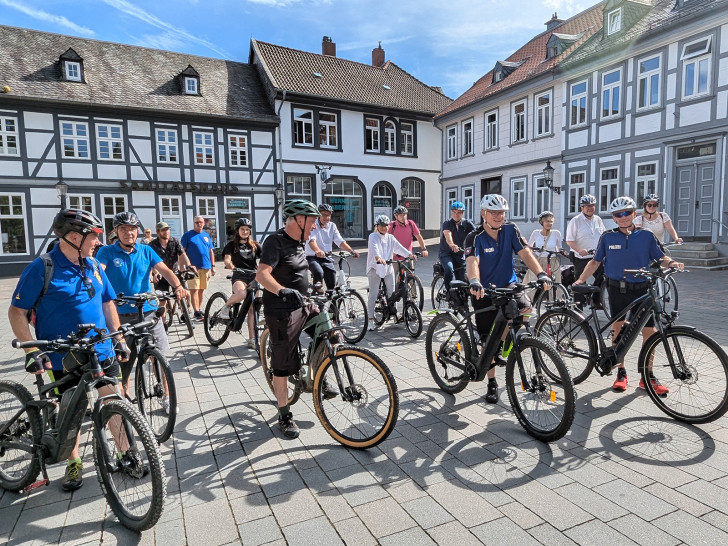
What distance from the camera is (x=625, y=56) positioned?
16.7 m

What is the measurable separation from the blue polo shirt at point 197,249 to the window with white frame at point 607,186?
1449 centimetres

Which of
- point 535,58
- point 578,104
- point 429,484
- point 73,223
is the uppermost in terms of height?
point 535,58

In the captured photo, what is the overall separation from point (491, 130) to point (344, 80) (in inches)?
Result: 400

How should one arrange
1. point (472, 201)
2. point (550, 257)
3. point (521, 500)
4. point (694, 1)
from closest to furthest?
point (521, 500) → point (550, 257) → point (694, 1) → point (472, 201)

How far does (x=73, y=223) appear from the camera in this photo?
10.0 feet

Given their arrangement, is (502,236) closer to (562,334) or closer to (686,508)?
(562,334)

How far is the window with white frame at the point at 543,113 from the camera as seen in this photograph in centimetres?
2003

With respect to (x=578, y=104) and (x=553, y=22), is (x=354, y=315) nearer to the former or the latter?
(x=578, y=104)

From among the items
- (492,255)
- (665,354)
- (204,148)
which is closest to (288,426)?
(492,255)

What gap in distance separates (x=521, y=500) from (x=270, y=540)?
4.91 feet

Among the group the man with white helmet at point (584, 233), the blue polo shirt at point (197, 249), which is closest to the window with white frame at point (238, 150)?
the blue polo shirt at point (197, 249)

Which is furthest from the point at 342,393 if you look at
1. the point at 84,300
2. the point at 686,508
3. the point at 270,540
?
the point at 686,508

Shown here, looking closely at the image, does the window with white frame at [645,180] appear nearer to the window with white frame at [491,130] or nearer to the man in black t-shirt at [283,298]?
the window with white frame at [491,130]

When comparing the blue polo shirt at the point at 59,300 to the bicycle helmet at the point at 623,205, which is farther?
the bicycle helmet at the point at 623,205
